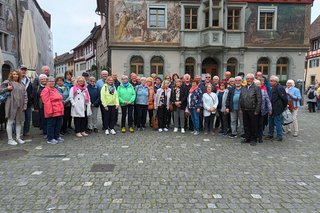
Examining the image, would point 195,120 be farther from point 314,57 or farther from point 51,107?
point 314,57

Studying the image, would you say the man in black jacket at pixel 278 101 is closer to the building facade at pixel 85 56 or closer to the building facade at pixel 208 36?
the building facade at pixel 208 36

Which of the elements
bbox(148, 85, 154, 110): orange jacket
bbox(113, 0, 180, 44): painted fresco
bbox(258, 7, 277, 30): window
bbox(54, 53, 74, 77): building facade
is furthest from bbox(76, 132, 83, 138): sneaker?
bbox(54, 53, 74, 77): building facade

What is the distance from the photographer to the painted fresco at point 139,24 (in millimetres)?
21672

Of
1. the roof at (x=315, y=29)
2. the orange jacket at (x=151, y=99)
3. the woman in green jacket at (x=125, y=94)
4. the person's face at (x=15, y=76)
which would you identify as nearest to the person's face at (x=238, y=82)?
the orange jacket at (x=151, y=99)

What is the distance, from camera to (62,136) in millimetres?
8391

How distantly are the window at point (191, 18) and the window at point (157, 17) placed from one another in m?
1.78

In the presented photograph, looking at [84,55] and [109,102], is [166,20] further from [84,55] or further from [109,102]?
[84,55]

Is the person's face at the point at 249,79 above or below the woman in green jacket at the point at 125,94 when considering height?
above

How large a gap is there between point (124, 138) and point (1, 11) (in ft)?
76.0

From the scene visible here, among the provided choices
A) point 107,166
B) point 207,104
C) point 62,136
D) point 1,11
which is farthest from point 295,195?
point 1,11

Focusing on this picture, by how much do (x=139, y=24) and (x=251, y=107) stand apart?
16282mm

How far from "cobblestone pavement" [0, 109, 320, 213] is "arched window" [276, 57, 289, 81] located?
57.8 feet

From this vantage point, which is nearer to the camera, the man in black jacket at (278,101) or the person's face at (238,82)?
the man in black jacket at (278,101)

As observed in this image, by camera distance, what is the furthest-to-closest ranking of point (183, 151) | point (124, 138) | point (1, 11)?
point (1, 11) → point (124, 138) → point (183, 151)
